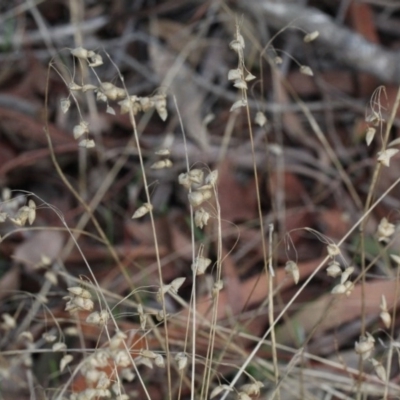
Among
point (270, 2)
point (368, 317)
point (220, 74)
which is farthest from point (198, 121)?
point (368, 317)

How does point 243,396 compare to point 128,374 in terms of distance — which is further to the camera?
point 128,374

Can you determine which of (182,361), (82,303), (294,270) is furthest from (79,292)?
(294,270)

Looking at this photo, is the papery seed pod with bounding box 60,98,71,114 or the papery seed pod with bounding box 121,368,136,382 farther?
the papery seed pod with bounding box 121,368,136,382

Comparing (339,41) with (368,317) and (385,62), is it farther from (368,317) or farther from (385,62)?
(368,317)

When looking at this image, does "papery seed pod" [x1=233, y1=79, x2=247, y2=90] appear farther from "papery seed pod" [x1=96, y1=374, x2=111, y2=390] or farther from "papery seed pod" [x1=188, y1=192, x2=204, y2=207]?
"papery seed pod" [x1=96, y1=374, x2=111, y2=390]

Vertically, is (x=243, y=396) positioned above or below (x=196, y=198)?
below

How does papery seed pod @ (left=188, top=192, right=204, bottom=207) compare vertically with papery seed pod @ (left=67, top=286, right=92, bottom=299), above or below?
above

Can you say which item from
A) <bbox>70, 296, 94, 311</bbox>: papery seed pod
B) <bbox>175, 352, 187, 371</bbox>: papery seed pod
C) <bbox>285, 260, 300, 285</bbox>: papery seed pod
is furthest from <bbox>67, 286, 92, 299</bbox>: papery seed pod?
<bbox>285, 260, 300, 285</bbox>: papery seed pod

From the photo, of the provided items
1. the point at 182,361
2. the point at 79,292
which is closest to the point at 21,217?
the point at 79,292

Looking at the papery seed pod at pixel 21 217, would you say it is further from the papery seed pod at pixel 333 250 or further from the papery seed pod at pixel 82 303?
the papery seed pod at pixel 333 250

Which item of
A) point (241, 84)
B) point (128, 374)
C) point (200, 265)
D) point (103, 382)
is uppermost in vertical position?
point (241, 84)

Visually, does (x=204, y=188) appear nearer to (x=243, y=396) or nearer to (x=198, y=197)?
(x=198, y=197)
